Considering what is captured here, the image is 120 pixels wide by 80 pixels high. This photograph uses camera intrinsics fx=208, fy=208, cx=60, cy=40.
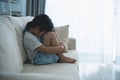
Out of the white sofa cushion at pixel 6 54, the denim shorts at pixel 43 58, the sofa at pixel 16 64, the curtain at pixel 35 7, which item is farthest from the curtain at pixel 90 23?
the white sofa cushion at pixel 6 54

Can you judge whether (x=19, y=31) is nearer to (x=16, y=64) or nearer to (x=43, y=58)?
(x=43, y=58)

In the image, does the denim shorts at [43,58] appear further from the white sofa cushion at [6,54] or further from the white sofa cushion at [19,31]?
the white sofa cushion at [6,54]

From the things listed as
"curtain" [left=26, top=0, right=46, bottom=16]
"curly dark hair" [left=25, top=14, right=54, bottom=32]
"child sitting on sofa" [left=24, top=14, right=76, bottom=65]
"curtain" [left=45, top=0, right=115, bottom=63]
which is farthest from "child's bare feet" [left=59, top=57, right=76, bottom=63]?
"curtain" [left=26, top=0, right=46, bottom=16]

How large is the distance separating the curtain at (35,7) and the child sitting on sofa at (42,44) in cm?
109

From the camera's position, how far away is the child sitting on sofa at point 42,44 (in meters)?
1.83

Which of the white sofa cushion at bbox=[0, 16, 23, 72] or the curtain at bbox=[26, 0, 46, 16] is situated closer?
the white sofa cushion at bbox=[0, 16, 23, 72]

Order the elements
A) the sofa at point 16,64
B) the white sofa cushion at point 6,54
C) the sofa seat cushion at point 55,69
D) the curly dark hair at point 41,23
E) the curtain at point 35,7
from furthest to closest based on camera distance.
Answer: the curtain at point 35,7 → the curly dark hair at point 41,23 → the sofa seat cushion at point 55,69 → the white sofa cushion at point 6,54 → the sofa at point 16,64

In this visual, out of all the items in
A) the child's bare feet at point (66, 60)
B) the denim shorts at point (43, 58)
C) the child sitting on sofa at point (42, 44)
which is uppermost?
the child sitting on sofa at point (42, 44)

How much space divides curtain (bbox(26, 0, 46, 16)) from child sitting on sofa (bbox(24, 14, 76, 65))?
1.09 m

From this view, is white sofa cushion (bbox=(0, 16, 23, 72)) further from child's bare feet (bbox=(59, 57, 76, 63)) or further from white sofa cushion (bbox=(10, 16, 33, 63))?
child's bare feet (bbox=(59, 57, 76, 63))

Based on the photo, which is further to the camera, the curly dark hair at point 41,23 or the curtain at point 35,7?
the curtain at point 35,7

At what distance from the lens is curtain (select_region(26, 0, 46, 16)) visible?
3029mm

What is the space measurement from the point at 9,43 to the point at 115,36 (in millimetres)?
1896

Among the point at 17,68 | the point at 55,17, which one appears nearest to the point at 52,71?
the point at 17,68
